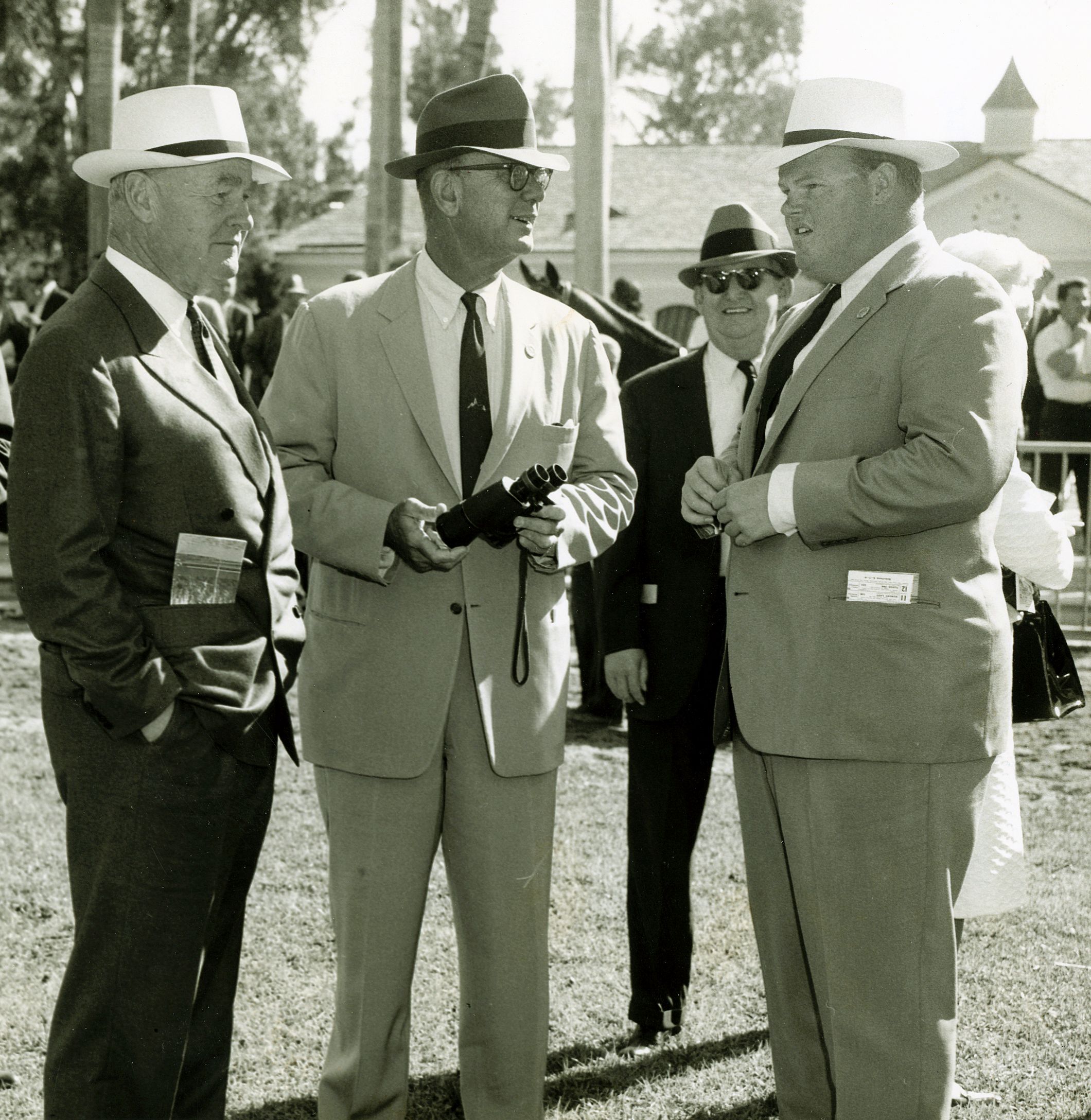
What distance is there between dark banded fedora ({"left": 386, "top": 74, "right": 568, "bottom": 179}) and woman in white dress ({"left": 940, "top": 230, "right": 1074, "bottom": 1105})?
42.4 inches

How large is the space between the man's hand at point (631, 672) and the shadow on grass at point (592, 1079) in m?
0.99

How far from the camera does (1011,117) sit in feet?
112

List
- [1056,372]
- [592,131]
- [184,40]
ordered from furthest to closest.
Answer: [184,40], [1056,372], [592,131]

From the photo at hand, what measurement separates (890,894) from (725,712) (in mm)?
603

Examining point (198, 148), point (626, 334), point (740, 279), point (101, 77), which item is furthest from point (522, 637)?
point (101, 77)

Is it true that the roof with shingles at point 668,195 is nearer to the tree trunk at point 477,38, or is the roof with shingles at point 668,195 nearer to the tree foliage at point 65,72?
the tree foliage at point 65,72

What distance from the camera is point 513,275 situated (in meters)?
8.06

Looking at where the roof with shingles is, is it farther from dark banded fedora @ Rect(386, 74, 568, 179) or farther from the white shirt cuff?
the white shirt cuff

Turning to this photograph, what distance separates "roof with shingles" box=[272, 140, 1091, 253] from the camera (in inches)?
1236

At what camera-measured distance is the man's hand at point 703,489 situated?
3.27 meters

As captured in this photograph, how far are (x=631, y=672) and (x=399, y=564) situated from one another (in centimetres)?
101

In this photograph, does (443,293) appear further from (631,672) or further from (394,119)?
(394,119)

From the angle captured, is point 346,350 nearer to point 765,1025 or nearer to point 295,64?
point 765,1025

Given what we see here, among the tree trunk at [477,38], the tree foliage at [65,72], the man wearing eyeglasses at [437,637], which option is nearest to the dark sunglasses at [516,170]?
the man wearing eyeglasses at [437,637]
